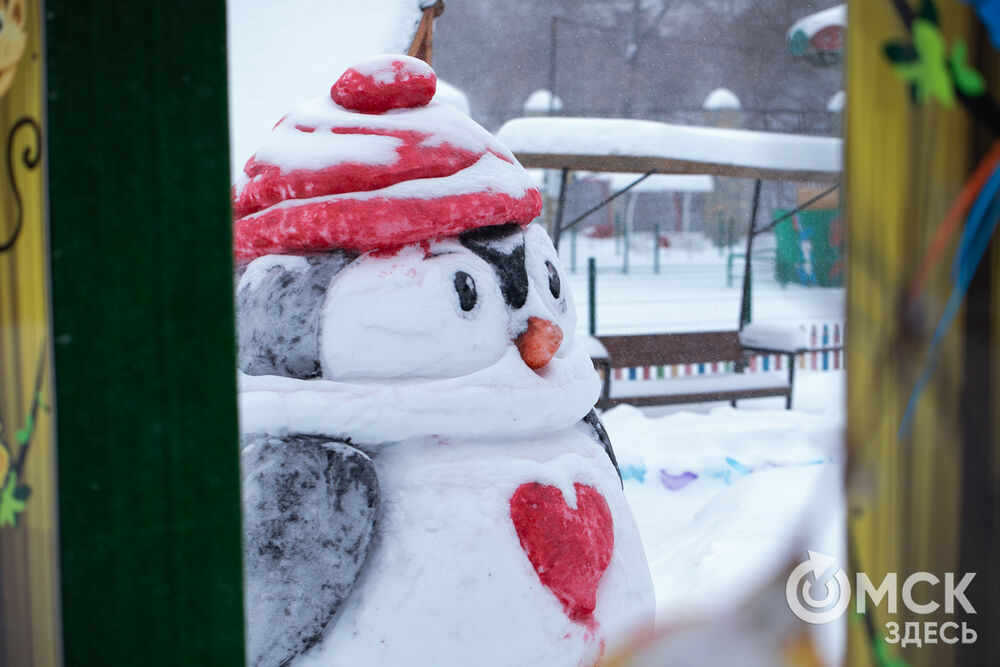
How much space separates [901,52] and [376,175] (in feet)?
4.11

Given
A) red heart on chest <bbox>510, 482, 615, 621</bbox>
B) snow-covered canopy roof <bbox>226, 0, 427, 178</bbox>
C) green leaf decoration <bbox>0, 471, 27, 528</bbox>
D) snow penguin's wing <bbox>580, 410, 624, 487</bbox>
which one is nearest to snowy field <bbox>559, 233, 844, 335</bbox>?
snow-covered canopy roof <bbox>226, 0, 427, 178</bbox>

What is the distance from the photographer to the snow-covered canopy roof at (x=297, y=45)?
3.23 metres

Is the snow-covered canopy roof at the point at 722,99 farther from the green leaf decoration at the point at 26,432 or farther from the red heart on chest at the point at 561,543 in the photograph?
the green leaf decoration at the point at 26,432

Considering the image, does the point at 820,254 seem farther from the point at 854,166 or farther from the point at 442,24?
the point at 854,166

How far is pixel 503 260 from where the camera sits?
175 centimetres

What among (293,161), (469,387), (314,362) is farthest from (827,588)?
(293,161)

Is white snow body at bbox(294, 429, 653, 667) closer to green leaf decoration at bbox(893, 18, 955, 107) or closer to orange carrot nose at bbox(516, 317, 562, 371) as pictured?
orange carrot nose at bbox(516, 317, 562, 371)

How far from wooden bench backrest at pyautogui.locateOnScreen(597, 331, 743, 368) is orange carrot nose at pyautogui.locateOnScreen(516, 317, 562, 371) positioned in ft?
16.5

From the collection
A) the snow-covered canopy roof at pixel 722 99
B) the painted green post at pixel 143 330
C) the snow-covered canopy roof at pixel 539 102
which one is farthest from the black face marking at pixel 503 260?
the snow-covered canopy roof at pixel 539 102

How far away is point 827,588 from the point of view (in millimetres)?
724

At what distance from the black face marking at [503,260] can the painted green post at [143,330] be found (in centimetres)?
100

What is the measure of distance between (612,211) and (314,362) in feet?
67.8

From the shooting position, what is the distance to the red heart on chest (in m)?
1.61

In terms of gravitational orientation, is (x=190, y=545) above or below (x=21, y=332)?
below
